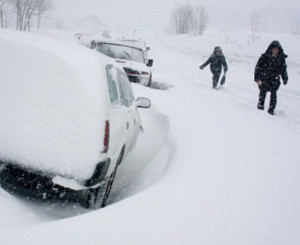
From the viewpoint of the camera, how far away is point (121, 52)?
989 cm

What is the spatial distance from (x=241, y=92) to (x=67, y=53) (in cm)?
1002

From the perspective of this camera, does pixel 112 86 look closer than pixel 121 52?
Yes

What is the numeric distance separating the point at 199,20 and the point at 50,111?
70.1 metres

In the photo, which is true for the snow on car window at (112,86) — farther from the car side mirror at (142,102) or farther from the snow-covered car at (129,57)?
the snow-covered car at (129,57)

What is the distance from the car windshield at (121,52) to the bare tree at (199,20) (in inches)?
2373

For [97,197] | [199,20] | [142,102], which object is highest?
[199,20]

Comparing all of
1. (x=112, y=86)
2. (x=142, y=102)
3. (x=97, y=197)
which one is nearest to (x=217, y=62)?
(x=142, y=102)

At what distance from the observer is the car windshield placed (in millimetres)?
9617

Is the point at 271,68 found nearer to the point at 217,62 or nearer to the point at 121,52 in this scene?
the point at 217,62

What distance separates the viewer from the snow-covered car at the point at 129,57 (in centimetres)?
899

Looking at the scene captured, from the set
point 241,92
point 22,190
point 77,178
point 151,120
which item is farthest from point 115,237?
point 241,92

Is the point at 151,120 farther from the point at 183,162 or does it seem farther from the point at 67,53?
the point at 67,53

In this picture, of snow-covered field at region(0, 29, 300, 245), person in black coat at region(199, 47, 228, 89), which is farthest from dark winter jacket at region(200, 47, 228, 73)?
snow-covered field at region(0, 29, 300, 245)

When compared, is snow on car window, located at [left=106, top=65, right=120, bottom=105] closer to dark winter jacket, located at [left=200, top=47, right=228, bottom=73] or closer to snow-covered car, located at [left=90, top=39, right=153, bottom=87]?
snow-covered car, located at [left=90, top=39, right=153, bottom=87]
